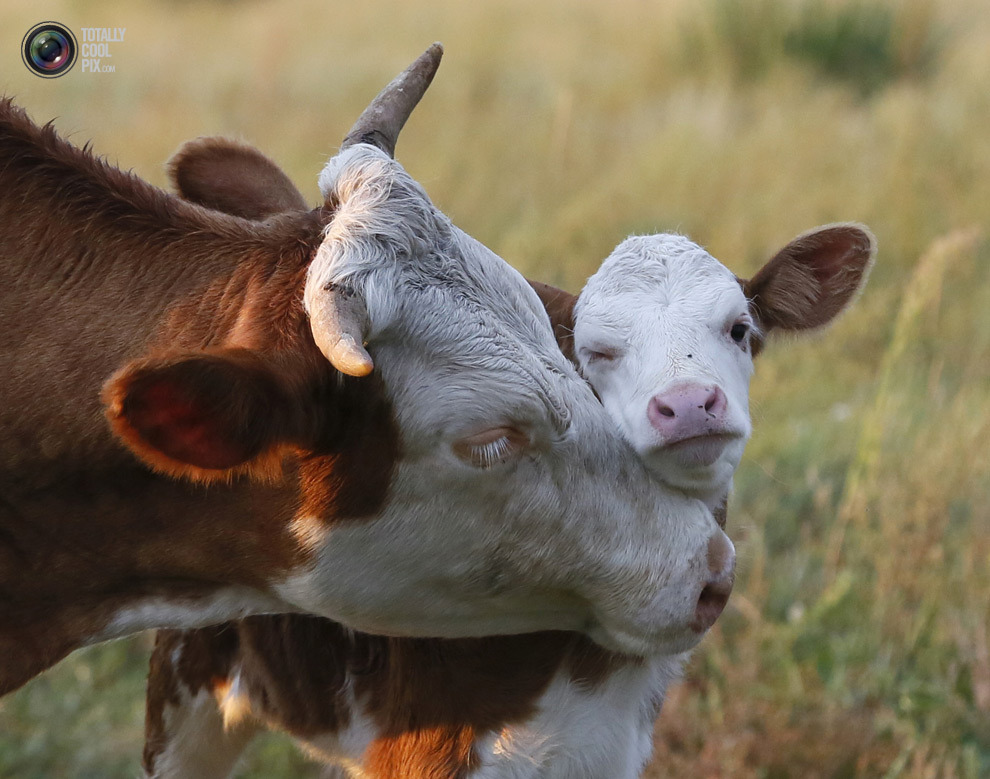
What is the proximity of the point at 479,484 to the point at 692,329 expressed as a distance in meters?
0.68

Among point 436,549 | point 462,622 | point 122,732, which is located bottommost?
point 122,732

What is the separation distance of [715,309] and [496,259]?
585mm

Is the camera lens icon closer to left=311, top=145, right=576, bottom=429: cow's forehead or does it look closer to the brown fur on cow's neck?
the brown fur on cow's neck

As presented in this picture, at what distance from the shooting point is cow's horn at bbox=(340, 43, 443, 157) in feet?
8.68

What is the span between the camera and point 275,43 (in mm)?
11281

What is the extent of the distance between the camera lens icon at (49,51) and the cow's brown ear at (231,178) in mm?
1419

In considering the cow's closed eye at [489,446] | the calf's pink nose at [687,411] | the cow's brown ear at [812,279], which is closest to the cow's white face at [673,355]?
the calf's pink nose at [687,411]

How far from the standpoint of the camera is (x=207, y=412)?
1.99 meters

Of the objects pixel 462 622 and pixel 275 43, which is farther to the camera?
pixel 275 43

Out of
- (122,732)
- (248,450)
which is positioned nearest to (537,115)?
(122,732)

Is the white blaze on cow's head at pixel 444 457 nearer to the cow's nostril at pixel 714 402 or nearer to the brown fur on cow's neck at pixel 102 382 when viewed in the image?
the brown fur on cow's neck at pixel 102 382

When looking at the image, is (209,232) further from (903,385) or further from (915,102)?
(915,102)

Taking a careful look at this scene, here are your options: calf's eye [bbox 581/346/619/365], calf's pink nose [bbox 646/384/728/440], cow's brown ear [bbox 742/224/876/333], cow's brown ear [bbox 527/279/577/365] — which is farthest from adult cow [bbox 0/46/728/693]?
cow's brown ear [bbox 742/224/876/333]

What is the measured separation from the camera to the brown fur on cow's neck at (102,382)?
229 cm
